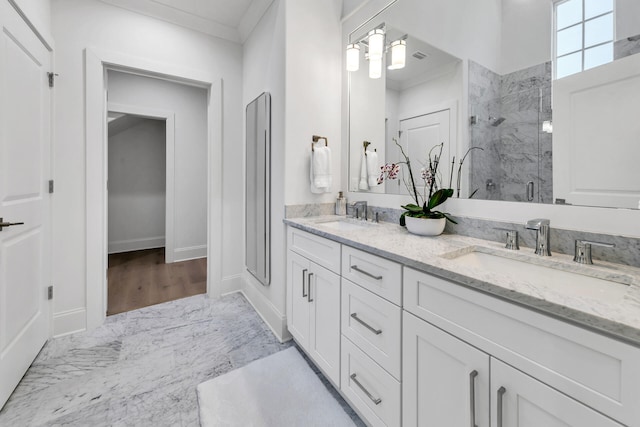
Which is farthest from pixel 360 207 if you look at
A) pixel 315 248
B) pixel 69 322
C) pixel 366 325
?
pixel 69 322

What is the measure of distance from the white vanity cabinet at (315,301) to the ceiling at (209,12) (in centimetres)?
199

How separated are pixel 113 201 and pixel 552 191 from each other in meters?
5.34

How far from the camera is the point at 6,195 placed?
141 centimetres

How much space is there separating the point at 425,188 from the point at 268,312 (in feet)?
5.11


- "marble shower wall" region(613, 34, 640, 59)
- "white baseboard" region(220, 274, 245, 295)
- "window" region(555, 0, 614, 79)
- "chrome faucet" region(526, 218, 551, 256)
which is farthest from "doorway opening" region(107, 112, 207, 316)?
"marble shower wall" region(613, 34, 640, 59)

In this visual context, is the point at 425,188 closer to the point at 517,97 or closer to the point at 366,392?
the point at 517,97

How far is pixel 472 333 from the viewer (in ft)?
2.64

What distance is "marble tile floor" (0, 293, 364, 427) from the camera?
4.47 ft

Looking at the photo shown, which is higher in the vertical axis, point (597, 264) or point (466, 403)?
point (597, 264)

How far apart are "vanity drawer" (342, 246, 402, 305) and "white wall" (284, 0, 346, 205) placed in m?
0.86

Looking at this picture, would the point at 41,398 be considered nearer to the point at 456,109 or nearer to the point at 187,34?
the point at 456,109

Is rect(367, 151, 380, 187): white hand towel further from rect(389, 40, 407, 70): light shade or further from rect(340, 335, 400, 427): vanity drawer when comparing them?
rect(340, 335, 400, 427): vanity drawer

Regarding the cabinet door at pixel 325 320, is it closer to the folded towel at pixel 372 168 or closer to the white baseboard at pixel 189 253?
the folded towel at pixel 372 168

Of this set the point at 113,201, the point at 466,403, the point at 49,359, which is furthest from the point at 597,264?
the point at 113,201
